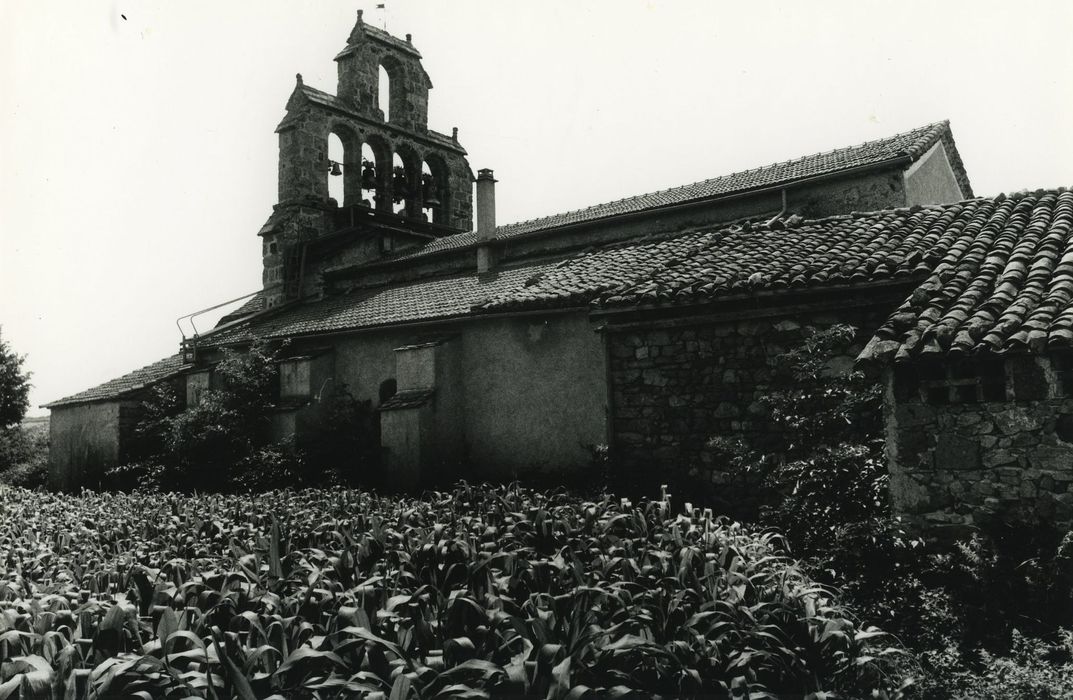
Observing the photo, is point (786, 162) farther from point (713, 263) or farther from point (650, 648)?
point (650, 648)

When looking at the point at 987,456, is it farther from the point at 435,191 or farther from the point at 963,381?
the point at 435,191

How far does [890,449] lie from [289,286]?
58.8 ft

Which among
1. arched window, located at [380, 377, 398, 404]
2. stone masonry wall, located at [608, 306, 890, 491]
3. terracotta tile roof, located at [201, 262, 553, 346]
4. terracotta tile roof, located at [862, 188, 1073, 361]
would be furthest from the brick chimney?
terracotta tile roof, located at [862, 188, 1073, 361]

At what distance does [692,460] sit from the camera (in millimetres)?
9773

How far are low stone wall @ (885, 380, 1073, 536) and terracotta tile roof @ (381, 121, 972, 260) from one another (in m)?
7.74

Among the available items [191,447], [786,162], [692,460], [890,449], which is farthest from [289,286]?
[890,449]

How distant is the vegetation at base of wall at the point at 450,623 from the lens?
333 cm

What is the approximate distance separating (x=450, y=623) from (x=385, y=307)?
43.8 feet

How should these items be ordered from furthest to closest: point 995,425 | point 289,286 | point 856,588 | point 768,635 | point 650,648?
point 289,286 < point 995,425 < point 856,588 < point 768,635 < point 650,648

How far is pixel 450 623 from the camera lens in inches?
156

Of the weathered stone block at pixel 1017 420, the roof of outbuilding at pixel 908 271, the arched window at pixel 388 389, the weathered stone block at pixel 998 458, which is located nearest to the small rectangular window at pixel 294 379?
the arched window at pixel 388 389

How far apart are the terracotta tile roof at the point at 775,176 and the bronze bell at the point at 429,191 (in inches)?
158

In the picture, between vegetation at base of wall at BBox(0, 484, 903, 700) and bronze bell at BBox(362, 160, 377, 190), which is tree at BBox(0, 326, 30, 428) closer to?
bronze bell at BBox(362, 160, 377, 190)

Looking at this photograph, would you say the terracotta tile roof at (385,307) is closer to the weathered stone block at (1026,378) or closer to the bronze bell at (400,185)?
the bronze bell at (400,185)
